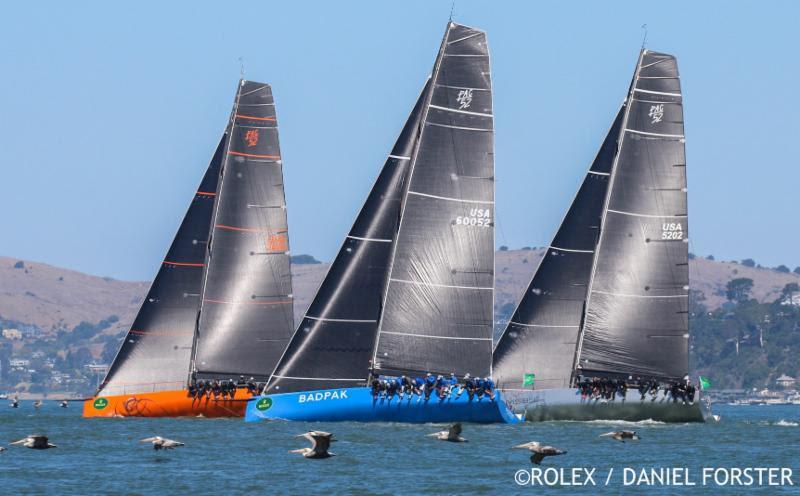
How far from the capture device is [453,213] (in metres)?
62.8

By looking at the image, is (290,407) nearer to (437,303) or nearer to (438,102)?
(437,303)

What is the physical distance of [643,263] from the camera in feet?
223

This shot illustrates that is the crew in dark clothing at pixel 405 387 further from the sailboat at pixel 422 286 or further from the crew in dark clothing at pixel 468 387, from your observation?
the crew in dark clothing at pixel 468 387

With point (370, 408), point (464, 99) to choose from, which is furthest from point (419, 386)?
point (464, 99)

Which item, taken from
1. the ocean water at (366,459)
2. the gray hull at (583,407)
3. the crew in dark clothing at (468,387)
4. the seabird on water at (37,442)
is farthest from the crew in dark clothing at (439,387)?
the seabird on water at (37,442)

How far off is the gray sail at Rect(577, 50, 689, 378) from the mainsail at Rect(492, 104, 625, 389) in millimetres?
754

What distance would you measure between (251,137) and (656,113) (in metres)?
16.3

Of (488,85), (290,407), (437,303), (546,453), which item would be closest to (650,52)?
(488,85)

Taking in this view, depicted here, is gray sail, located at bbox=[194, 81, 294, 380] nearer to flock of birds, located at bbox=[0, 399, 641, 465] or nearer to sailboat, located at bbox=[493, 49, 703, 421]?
sailboat, located at bbox=[493, 49, 703, 421]

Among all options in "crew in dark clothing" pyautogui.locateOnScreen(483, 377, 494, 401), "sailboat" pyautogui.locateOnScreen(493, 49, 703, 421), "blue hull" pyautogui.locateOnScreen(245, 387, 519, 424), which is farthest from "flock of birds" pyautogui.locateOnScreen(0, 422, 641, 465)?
"sailboat" pyautogui.locateOnScreen(493, 49, 703, 421)

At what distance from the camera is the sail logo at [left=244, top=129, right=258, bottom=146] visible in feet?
238

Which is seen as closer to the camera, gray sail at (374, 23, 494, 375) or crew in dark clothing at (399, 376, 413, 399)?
crew in dark clothing at (399, 376, 413, 399)

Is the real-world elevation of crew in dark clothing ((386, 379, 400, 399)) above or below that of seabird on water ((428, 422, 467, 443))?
above

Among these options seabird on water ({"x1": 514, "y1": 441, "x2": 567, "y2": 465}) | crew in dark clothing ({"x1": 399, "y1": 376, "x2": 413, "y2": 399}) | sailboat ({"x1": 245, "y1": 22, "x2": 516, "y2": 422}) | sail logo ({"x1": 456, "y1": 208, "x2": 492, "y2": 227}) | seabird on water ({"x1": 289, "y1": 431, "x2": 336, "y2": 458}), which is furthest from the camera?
sail logo ({"x1": 456, "y1": 208, "x2": 492, "y2": 227})
